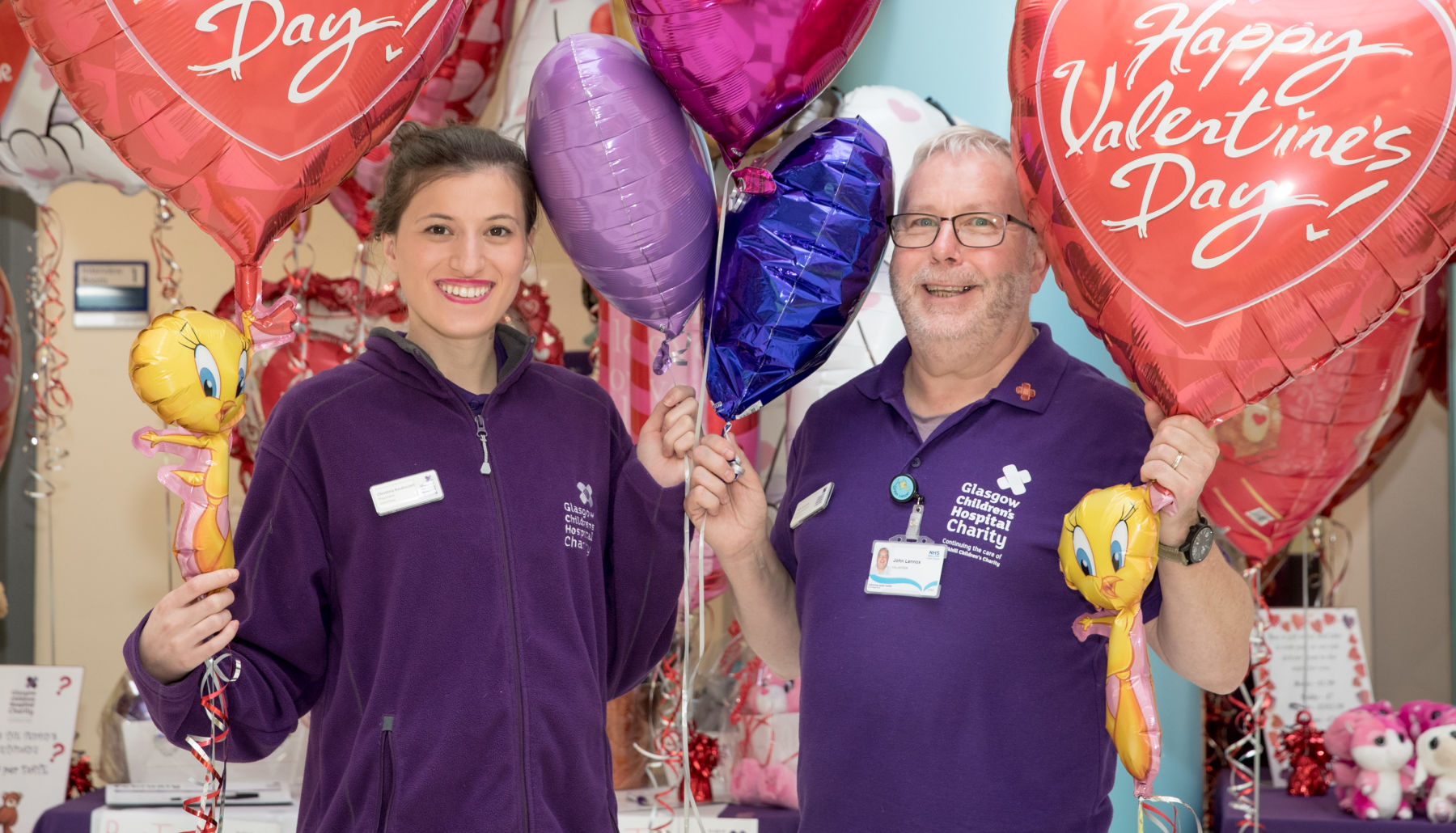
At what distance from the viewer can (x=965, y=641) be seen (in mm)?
A: 1583

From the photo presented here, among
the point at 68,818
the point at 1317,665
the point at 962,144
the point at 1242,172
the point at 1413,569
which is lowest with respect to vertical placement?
the point at 68,818

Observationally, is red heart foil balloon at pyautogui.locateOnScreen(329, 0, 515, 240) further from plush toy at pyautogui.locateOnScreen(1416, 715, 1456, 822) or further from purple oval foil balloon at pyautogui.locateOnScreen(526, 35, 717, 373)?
plush toy at pyautogui.locateOnScreen(1416, 715, 1456, 822)

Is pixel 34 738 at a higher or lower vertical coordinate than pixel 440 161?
lower

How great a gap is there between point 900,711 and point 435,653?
59cm

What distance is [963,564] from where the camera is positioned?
5.26 ft

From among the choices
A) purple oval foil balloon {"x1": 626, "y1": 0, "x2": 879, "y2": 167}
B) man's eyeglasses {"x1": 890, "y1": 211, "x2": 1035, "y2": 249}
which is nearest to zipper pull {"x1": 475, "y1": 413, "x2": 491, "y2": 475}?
purple oval foil balloon {"x1": 626, "y1": 0, "x2": 879, "y2": 167}

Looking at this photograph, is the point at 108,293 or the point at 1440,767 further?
the point at 108,293

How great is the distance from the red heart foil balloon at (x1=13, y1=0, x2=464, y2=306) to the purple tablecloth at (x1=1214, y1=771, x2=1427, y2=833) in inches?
79.2

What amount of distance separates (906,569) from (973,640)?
0.12 m

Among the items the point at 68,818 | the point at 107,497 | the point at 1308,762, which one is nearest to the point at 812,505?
the point at 1308,762

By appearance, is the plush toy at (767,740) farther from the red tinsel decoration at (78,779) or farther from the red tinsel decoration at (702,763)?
the red tinsel decoration at (78,779)

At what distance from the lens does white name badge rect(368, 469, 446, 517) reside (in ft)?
4.84

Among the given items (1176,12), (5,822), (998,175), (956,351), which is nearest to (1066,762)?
(956,351)

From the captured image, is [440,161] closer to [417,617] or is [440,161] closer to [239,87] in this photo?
[239,87]
